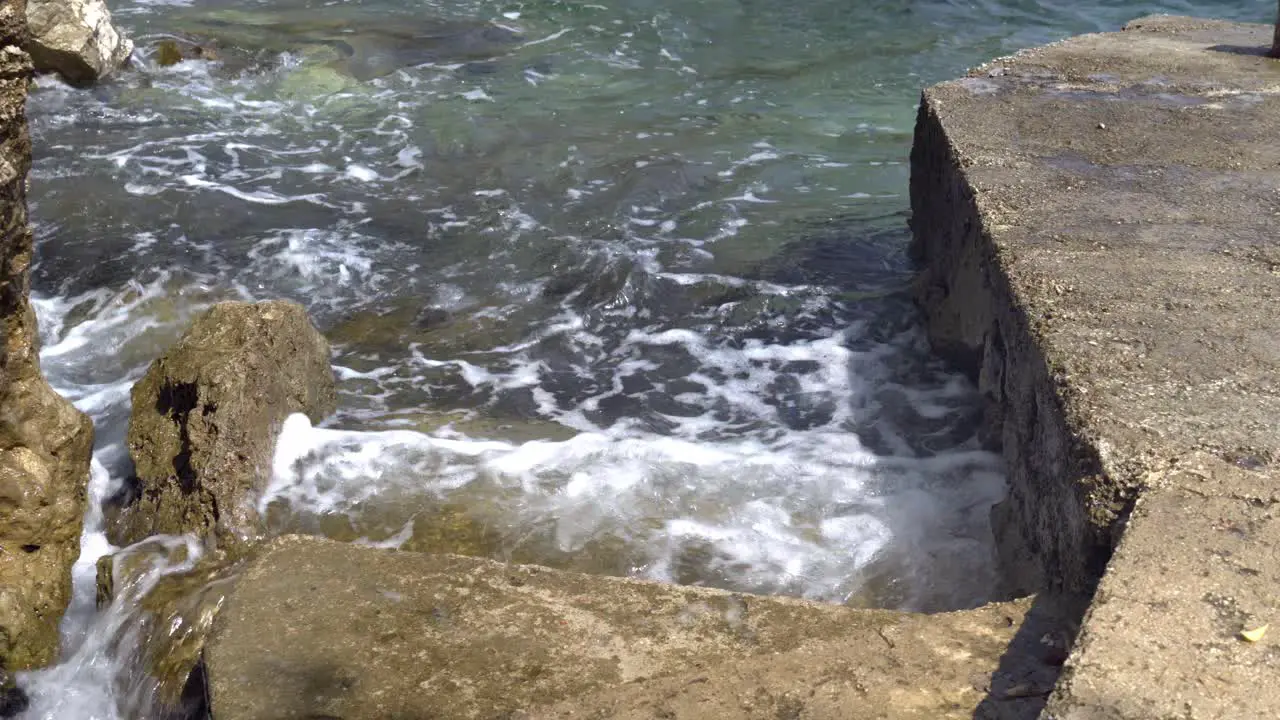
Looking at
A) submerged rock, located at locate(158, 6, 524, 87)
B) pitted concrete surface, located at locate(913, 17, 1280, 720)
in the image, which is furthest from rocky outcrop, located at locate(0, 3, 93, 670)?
submerged rock, located at locate(158, 6, 524, 87)

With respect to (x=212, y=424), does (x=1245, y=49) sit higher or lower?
higher

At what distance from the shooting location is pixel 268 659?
258cm

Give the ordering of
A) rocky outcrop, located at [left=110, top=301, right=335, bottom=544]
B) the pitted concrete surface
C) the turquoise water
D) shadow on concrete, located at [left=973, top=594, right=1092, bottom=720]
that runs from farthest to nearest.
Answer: the turquoise water < rocky outcrop, located at [left=110, top=301, right=335, bottom=544] < shadow on concrete, located at [left=973, top=594, right=1092, bottom=720] < the pitted concrete surface

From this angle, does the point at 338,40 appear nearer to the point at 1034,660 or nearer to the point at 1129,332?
the point at 1129,332

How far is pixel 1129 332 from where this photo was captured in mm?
3225

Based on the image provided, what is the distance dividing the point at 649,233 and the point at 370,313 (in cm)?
161

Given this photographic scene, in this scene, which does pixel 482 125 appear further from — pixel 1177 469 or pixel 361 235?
pixel 1177 469

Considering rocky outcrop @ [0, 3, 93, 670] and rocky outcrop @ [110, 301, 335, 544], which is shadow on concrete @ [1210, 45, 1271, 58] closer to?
rocky outcrop @ [110, 301, 335, 544]

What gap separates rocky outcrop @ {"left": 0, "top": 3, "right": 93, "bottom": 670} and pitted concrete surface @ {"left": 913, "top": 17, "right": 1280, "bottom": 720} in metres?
2.55

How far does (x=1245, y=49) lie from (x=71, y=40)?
24.4ft

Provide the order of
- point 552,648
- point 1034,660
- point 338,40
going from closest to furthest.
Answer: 1. point 1034,660
2. point 552,648
3. point 338,40

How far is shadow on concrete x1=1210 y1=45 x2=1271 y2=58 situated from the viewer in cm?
582

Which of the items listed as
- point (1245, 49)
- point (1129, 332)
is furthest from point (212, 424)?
point (1245, 49)

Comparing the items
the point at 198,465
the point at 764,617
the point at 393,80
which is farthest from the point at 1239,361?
the point at 393,80
